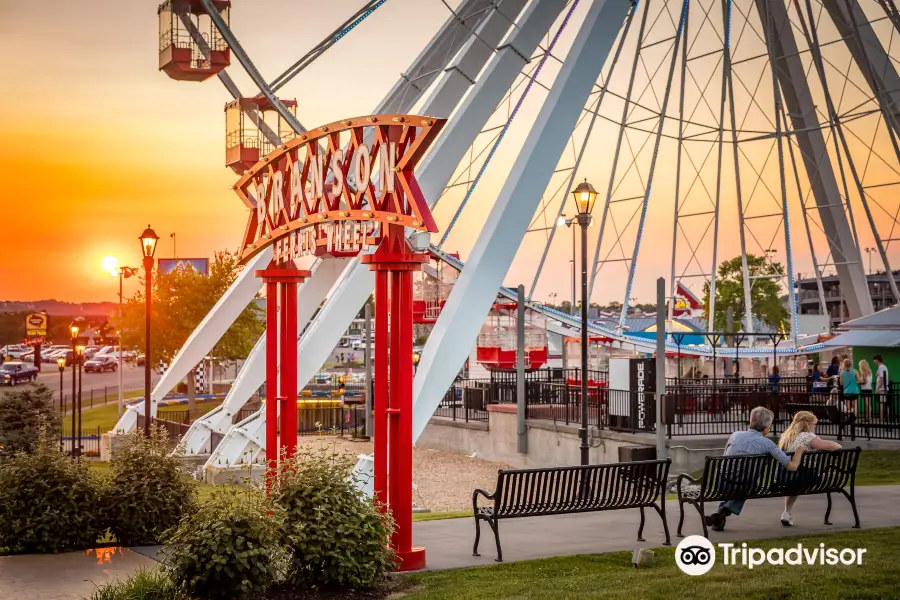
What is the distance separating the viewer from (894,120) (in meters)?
28.9

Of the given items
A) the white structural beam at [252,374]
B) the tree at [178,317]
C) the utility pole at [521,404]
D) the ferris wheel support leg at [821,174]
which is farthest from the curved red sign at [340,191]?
the tree at [178,317]

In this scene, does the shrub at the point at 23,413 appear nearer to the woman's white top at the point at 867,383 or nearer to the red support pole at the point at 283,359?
the red support pole at the point at 283,359

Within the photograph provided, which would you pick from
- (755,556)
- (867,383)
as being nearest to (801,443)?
(755,556)

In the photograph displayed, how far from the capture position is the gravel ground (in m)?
21.1

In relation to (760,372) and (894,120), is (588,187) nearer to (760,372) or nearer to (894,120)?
(894,120)

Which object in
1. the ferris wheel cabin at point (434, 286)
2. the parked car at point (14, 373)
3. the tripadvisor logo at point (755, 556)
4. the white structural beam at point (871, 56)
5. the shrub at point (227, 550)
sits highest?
the white structural beam at point (871, 56)

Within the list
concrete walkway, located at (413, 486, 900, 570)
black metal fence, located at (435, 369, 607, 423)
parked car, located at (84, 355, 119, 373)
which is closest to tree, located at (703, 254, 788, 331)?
parked car, located at (84, 355, 119, 373)

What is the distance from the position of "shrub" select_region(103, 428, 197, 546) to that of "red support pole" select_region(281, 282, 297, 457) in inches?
64.9

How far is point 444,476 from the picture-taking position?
25250 mm

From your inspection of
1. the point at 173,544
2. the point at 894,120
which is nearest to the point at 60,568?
the point at 173,544

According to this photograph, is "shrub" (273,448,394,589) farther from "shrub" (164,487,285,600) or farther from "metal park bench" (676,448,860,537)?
"metal park bench" (676,448,860,537)

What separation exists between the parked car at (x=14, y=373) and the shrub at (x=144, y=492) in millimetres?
49601

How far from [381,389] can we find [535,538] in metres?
2.85

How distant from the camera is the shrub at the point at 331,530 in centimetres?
928
